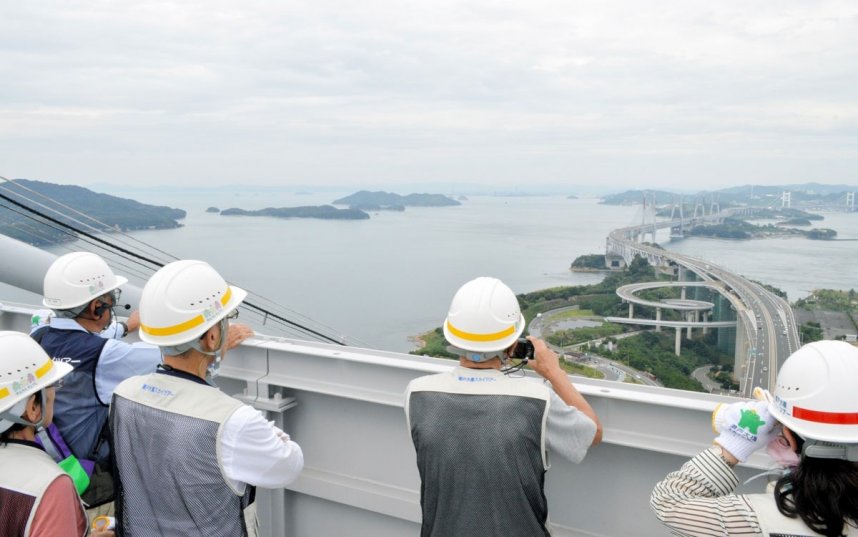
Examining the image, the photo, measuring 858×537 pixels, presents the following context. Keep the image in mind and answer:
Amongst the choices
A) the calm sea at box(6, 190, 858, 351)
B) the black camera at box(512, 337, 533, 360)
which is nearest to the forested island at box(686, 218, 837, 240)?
the calm sea at box(6, 190, 858, 351)

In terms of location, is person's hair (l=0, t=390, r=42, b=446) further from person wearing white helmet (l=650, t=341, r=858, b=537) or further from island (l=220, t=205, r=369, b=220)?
island (l=220, t=205, r=369, b=220)

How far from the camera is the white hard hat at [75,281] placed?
9.11ft

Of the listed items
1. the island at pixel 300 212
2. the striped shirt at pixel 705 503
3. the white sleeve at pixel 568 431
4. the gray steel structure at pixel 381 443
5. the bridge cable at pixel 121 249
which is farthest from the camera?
the island at pixel 300 212

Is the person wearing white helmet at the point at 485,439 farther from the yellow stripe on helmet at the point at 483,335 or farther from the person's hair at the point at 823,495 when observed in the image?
the person's hair at the point at 823,495

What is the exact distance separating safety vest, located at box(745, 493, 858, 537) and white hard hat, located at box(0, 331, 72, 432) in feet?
6.20

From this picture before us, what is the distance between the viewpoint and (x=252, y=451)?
178 centimetres

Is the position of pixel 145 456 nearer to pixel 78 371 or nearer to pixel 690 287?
pixel 78 371

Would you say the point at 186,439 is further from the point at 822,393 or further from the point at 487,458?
the point at 822,393

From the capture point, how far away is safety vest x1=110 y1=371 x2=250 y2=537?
178cm

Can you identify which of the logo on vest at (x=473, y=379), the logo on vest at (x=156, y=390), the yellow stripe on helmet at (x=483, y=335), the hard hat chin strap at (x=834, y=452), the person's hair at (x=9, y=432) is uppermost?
the yellow stripe on helmet at (x=483, y=335)

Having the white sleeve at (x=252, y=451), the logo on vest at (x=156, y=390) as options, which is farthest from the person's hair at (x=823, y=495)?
the logo on vest at (x=156, y=390)

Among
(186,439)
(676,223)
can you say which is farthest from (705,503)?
(676,223)

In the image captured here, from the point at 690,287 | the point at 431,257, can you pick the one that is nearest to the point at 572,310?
the point at 690,287

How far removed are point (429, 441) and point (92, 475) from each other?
141 centimetres
